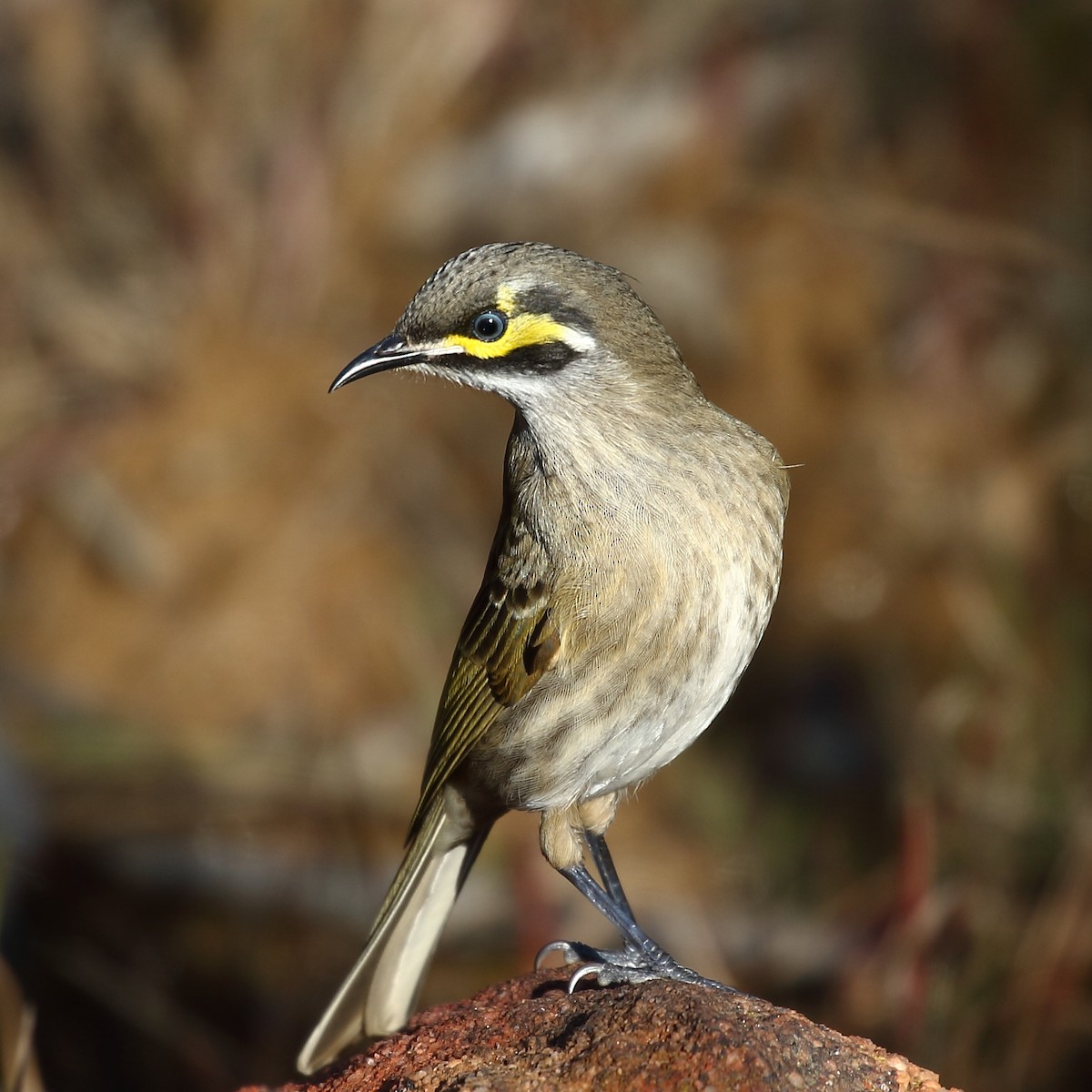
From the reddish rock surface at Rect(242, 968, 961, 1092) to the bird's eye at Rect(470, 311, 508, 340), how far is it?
163 cm

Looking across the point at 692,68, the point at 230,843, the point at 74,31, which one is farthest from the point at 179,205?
the point at 230,843

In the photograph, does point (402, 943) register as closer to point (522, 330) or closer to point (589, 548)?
point (589, 548)

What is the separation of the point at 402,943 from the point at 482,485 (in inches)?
210

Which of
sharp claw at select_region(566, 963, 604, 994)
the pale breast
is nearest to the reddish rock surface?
sharp claw at select_region(566, 963, 604, 994)

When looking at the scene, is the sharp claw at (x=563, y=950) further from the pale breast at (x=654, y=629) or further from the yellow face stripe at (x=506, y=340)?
the yellow face stripe at (x=506, y=340)

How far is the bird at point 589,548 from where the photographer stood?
408cm

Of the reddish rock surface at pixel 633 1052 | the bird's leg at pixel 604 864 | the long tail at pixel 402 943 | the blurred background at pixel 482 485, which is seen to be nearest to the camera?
the reddish rock surface at pixel 633 1052

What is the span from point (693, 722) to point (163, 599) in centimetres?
538

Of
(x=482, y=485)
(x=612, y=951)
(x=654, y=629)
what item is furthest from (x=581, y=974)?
(x=482, y=485)

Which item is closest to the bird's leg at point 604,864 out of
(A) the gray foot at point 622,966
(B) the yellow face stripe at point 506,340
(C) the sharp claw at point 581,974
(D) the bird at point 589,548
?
(D) the bird at point 589,548

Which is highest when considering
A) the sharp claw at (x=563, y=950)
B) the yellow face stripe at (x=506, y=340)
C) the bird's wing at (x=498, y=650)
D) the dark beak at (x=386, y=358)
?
the yellow face stripe at (x=506, y=340)

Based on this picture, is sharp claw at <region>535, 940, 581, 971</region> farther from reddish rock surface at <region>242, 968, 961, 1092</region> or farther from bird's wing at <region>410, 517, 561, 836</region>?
bird's wing at <region>410, 517, 561, 836</region>

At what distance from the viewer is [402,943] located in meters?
4.68

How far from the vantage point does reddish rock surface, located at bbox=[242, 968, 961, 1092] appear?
10.4 feet
